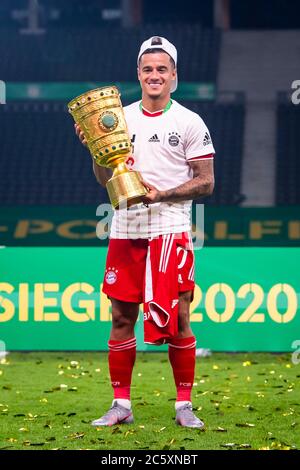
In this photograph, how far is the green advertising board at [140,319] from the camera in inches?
385

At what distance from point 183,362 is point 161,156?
1.12 meters

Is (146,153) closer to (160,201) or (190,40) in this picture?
(160,201)

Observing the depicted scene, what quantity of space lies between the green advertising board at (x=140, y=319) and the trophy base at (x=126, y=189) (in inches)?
159

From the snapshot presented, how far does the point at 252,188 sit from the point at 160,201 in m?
15.9

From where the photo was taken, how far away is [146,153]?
6.13 metres

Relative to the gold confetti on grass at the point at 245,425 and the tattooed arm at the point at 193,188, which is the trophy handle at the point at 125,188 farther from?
the gold confetti on grass at the point at 245,425

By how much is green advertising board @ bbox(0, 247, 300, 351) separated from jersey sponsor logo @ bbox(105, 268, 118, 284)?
11.9 ft

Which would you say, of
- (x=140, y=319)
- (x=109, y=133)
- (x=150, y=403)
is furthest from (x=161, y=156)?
(x=140, y=319)

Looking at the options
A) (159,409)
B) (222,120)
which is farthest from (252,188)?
(159,409)

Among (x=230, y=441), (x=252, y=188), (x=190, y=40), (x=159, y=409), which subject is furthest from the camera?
(x=190, y=40)

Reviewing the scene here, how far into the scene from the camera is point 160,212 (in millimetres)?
6168

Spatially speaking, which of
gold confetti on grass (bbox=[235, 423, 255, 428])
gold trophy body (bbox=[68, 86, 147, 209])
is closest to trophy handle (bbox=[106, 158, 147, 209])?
gold trophy body (bbox=[68, 86, 147, 209])

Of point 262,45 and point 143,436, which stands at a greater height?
point 262,45

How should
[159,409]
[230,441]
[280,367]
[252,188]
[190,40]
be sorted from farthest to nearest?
[190,40] < [252,188] < [280,367] < [159,409] < [230,441]
